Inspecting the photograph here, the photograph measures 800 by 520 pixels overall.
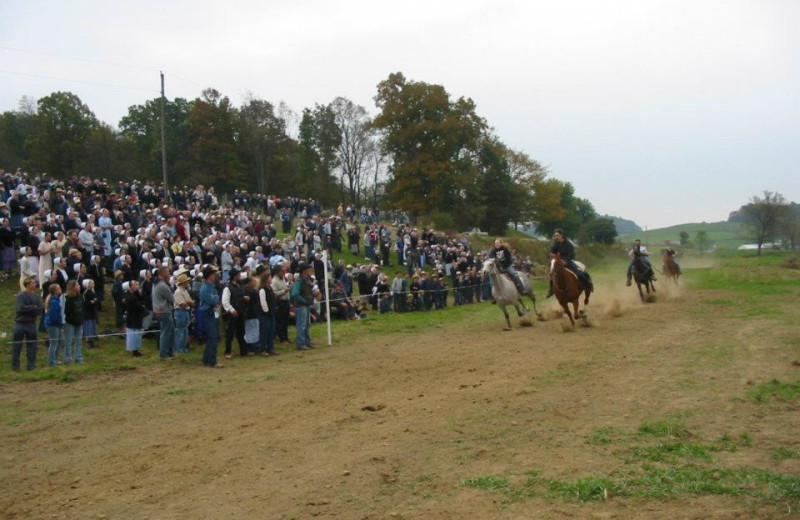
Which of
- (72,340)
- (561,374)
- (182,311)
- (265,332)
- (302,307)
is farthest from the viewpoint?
(302,307)

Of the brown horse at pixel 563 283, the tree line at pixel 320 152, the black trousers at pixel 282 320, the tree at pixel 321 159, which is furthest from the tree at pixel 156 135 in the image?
the brown horse at pixel 563 283

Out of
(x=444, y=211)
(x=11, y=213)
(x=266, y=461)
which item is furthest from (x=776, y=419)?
(x=444, y=211)

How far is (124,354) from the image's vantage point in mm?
17031

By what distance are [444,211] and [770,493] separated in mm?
52275

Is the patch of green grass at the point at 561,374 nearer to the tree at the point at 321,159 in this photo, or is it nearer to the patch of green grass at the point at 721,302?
the patch of green grass at the point at 721,302

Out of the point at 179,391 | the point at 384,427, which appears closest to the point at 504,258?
the point at 179,391

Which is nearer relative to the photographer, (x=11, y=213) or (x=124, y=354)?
(x=124, y=354)

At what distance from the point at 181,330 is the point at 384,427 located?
932 cm

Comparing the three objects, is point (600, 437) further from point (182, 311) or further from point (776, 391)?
point (182, 311)

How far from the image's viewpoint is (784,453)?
7285mm

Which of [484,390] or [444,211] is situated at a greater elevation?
[444,211]

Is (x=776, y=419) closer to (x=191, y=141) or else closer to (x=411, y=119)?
(x=411, y=119)

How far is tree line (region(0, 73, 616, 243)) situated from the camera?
5762cm

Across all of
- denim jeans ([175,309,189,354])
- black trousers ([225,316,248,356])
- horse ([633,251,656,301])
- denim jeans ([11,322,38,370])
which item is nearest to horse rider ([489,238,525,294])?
horse ([633,251,656,301])
